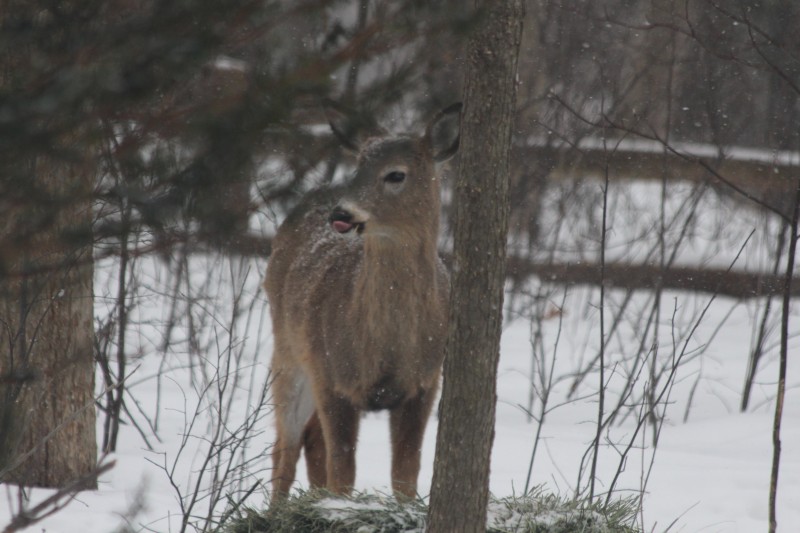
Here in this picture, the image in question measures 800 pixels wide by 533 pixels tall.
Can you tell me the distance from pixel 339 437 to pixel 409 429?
14.5 inches

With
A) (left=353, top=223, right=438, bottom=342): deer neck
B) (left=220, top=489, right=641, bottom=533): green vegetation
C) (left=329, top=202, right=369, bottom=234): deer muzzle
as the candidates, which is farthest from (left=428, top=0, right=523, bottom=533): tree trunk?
(left=353, top=223, right=438, bottom=342): deer neck

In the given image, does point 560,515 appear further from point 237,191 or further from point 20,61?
point 20,61

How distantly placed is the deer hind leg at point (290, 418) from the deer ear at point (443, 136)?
1690mm

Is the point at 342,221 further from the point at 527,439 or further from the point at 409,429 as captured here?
the point at 527,439

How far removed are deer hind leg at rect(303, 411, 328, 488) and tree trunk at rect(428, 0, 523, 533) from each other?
9.33 ft

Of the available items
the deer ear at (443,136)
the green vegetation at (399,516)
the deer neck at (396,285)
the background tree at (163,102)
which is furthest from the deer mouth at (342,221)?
A: the background tree at (163,102)

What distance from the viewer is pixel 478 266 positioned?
3.05m

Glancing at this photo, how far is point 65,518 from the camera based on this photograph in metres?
4.92

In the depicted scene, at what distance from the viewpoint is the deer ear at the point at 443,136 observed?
5194 mm

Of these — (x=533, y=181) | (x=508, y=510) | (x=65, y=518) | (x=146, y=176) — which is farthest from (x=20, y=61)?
(x=533, y=181)

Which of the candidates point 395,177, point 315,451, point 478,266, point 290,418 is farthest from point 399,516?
point 290,418

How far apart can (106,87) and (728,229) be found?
1166cm

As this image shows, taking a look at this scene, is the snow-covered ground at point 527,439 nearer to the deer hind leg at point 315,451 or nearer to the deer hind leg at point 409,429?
the deer hind leg at point 315,451

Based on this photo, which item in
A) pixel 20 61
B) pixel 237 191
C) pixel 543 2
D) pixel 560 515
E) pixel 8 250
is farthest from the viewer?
pixel 543 2
